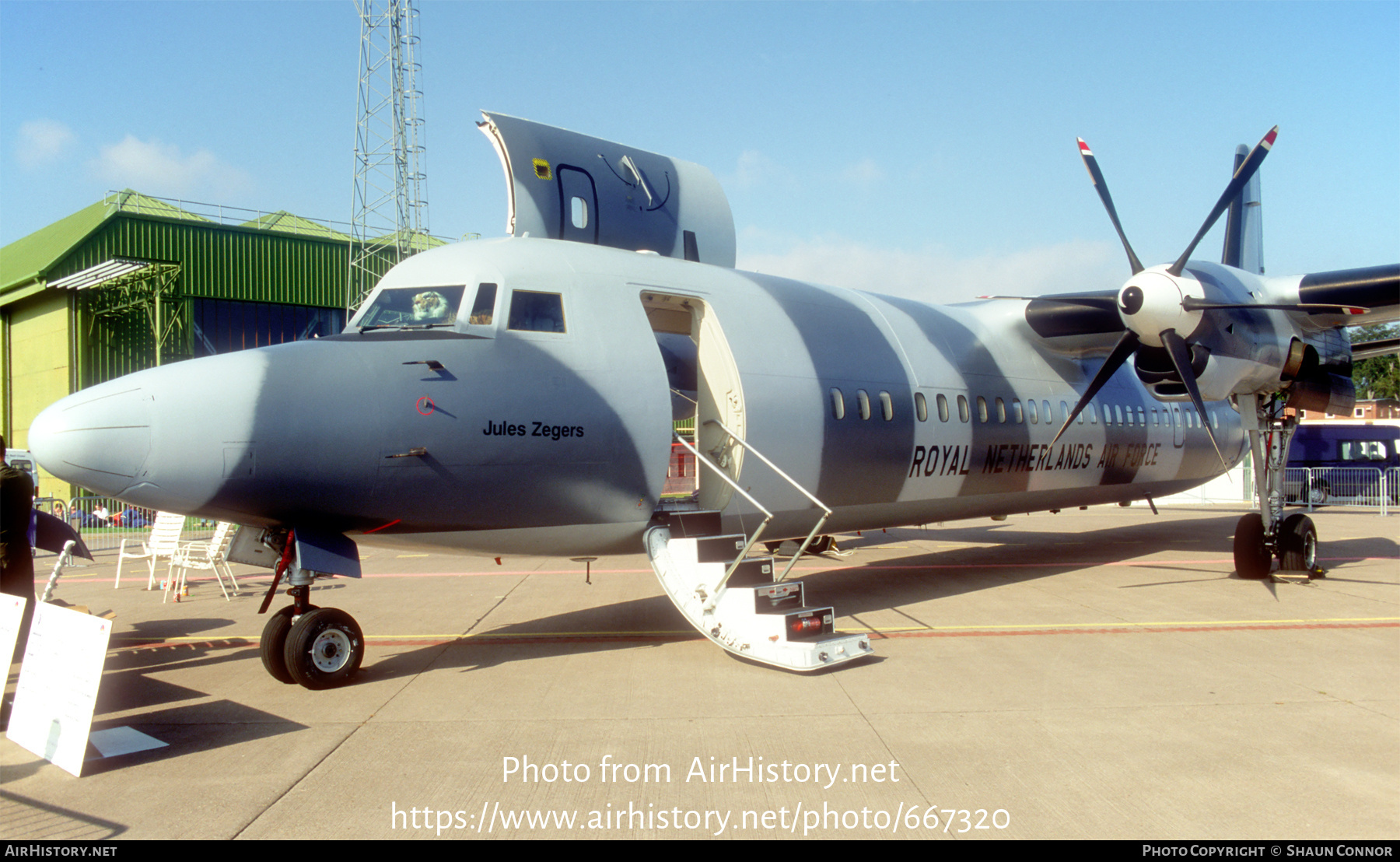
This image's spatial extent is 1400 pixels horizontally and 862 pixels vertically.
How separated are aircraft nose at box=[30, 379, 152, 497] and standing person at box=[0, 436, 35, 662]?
0.97m

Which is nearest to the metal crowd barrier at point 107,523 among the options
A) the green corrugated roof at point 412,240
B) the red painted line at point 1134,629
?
the green corrugated roof at point 412,240

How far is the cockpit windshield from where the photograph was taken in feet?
24.8

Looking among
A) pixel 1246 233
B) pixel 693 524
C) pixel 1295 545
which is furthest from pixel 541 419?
pixel 1246 233

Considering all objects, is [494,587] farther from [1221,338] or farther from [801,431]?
[1221,338]

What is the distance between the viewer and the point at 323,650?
7.11 meters

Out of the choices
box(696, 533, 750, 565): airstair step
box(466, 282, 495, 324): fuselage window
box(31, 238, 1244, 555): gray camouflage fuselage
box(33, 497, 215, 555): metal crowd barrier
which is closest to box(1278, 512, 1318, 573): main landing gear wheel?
box(31, 238, 1244, 555): gray camouflage fuselage

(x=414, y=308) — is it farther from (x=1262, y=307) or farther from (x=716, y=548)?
(x=1262, y=307)

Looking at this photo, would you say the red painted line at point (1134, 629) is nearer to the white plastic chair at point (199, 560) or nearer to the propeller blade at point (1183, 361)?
the propeller blade at point (1183, 361)

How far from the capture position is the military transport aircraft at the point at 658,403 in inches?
258

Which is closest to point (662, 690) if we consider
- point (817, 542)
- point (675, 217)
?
point (675, 217)

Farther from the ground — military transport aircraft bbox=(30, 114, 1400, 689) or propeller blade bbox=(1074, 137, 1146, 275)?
propeller blade bbox=(1074, 137, 1146, 275)

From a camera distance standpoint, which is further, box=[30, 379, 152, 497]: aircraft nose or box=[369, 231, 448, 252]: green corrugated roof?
box=[369, 231, 448, 252]: green corrugated roof

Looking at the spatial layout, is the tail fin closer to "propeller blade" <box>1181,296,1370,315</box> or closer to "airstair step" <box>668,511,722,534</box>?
"propeller blade" <box>1181,296,1370,315</box>

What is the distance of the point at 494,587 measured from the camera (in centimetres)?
1302
